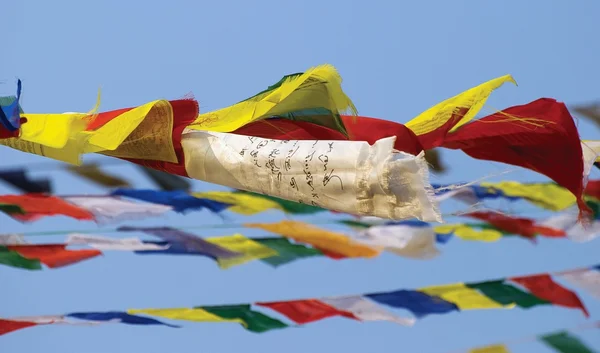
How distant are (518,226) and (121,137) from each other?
2561mm

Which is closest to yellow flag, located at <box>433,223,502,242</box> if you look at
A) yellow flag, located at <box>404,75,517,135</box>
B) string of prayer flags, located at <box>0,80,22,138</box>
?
yellow flag, located at <box>404,75,517,135</box>

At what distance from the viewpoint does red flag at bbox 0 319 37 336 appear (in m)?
3.48

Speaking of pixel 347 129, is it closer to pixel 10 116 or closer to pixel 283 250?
pixel 10 116

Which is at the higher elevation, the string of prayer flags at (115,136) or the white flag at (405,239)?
the string of prayer flags at (115,136)

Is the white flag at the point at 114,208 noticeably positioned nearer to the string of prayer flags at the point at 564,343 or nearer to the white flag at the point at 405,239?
the white flag at the point at 405,239

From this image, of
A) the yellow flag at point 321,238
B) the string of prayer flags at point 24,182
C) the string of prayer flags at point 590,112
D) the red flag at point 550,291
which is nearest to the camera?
the string of prayer flags at point 590,112

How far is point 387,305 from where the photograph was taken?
3.92m

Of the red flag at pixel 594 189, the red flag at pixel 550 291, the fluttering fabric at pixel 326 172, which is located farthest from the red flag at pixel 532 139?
the red flag at pixel 550 291

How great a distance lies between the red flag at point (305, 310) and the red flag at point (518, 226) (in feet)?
2.64

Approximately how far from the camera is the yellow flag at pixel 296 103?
205cm

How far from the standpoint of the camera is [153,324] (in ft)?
12.1

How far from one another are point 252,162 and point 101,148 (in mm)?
353

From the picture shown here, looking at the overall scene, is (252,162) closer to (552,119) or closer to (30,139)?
(30,139)

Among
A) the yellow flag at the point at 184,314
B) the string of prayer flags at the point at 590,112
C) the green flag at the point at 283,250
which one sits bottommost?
the yellow flag at the point at 184,314
